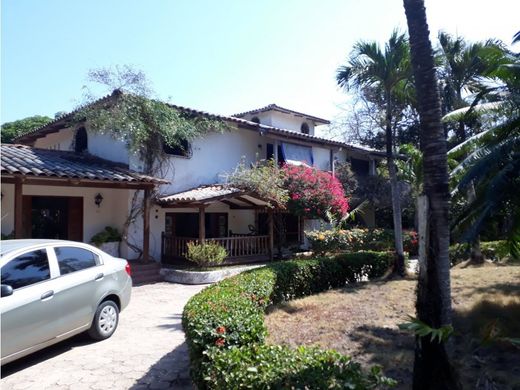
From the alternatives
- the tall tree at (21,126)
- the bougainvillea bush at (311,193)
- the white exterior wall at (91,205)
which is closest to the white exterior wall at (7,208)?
the white exterior wall at (91,205)

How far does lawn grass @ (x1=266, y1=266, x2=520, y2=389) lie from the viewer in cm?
558

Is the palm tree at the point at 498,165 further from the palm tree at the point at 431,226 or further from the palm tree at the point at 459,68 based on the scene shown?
the palm tree at the point at 459,68

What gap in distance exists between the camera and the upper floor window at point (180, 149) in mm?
15645

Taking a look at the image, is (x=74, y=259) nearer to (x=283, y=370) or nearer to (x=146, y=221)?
(x=283, y=370)

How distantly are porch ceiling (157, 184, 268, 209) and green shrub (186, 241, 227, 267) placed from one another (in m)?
1.41

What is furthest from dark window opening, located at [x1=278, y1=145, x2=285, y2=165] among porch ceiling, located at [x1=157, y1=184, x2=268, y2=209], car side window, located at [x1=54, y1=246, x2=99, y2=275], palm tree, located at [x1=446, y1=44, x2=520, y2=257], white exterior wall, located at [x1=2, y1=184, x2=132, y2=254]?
car side window, located at [x1=54, y1=246, x2=99, y2=275]

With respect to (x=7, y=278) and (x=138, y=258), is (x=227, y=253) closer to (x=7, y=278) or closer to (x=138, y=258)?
(x=138, y=258)

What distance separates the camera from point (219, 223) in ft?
58.9

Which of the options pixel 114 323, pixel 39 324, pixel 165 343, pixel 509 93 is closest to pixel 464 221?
pixel 509 93

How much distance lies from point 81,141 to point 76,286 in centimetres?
1187

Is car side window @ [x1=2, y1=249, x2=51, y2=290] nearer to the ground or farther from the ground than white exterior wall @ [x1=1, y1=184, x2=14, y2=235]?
nearer to the ground

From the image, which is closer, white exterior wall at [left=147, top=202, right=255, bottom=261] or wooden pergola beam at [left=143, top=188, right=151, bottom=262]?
wooden pergola beam at [left=143, top=188, right=151, bottom=262]

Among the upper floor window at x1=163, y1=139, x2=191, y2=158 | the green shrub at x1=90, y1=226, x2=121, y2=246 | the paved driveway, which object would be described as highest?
the upper floor window at x1=163, y1=139, x2=191, y2=158

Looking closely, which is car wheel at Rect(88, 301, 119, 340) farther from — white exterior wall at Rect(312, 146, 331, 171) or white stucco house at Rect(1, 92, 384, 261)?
white exterior wall at Rect(312, 146, 331, 171)
